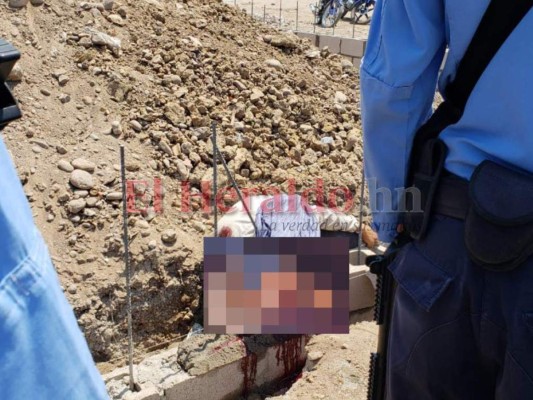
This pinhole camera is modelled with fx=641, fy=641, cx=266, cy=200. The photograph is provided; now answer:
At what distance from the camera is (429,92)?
1.75m

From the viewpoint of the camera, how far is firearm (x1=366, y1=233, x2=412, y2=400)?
1.90 meters

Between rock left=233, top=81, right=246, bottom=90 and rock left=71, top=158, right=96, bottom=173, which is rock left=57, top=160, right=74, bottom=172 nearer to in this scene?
rock left=71, top=158, right=96, bottom=173

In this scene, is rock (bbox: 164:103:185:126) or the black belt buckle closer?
the black belt buckle

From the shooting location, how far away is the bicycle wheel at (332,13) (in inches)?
526

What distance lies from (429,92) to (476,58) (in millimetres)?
249

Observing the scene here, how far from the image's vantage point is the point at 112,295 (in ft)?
11.6

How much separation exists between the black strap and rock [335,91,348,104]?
151 inches

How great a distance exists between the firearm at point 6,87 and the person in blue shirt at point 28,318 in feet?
0.46

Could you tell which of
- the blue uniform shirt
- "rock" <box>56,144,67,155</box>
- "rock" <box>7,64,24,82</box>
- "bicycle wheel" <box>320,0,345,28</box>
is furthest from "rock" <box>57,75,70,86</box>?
"bicycle wheel" <box>320,0,345,28</box>

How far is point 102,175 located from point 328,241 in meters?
1.53

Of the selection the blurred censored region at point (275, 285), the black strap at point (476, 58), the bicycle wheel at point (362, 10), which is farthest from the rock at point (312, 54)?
the bicycle wheel at point (362, 10)

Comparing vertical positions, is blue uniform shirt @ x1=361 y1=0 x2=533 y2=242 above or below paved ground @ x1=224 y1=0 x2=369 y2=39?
above

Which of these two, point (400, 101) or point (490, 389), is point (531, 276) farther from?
point (400, 101)

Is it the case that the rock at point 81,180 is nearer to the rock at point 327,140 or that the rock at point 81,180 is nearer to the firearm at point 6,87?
the rock at point 327,140
